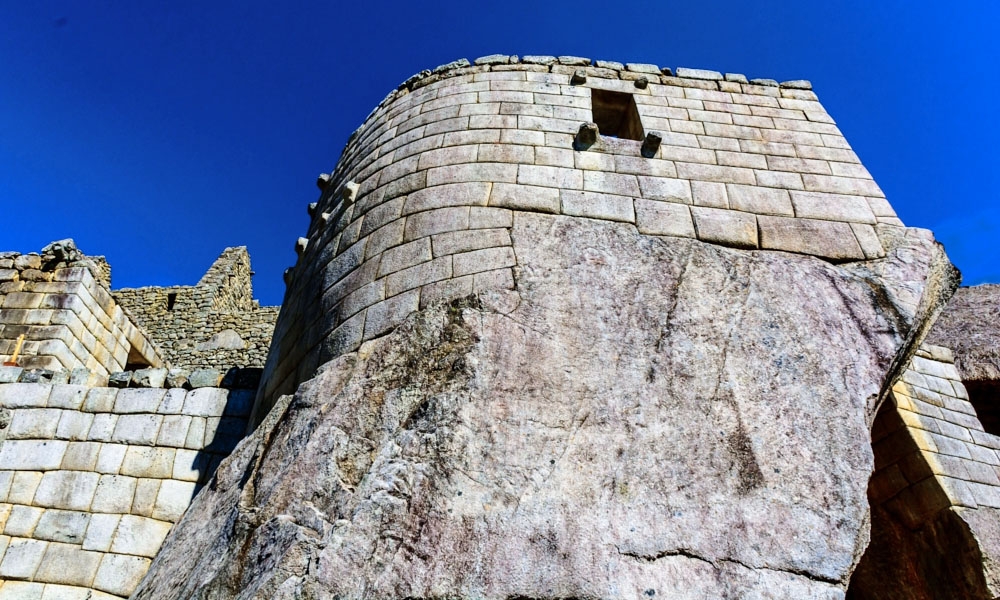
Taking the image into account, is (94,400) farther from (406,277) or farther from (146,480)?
(406,277)

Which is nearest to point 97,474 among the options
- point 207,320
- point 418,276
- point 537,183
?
point 418,276

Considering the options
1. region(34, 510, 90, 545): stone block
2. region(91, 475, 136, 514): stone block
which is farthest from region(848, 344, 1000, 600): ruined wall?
region(34, 510, 90, 545): stone block

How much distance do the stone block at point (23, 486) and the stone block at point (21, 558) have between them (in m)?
0.30

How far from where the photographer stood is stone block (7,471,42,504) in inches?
187

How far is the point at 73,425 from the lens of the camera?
16.8 feet

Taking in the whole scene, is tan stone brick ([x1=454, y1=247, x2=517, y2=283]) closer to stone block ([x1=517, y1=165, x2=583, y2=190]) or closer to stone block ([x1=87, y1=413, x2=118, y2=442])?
stone block ([x1=517, y1=165, x2=583, y2=190])

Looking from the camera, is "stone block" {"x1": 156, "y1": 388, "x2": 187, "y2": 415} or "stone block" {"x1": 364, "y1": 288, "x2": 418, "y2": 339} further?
"stone block" {"x1": 156, "y1": 388, "x2": 187, "y2": 415}

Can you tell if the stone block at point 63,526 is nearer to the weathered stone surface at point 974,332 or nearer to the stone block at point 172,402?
the stone block at point 172,402

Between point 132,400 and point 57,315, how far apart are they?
60.9 inches

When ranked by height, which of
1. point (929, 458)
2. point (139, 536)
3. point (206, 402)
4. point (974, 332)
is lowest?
point (139, 536)

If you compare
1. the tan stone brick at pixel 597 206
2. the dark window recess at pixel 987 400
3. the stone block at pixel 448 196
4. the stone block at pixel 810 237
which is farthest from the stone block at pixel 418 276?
the dark window recess at pixel 987 400

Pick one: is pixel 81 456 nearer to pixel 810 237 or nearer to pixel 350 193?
pixel 350 193

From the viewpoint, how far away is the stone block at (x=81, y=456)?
4891 mm

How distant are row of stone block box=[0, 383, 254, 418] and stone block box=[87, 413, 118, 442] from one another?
53 mm
